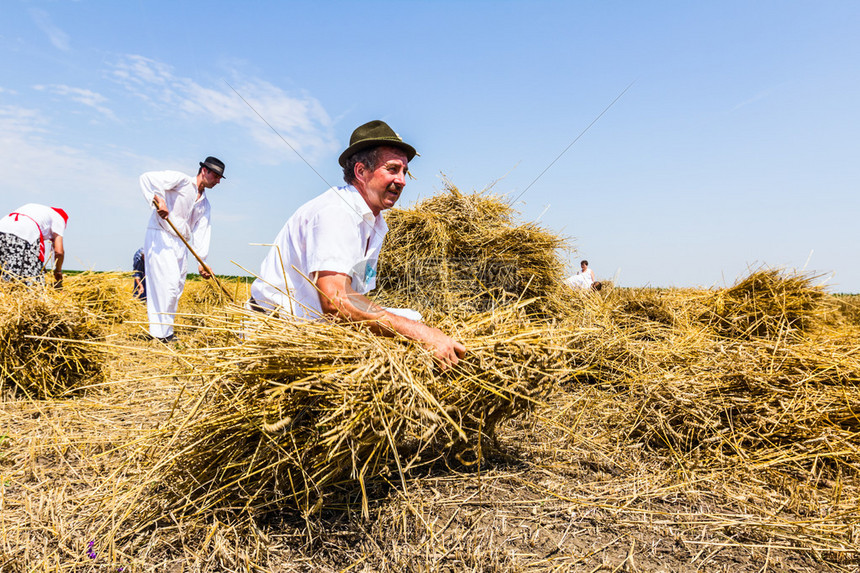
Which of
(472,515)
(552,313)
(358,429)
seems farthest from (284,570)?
(552,313)

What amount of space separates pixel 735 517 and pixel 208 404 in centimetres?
232

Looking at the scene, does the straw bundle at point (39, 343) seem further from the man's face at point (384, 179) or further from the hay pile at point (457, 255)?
the man's face at point (384, 179)

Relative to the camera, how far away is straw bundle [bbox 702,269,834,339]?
16.3ft

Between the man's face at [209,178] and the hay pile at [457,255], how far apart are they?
8.02 feet

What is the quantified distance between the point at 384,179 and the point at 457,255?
271cm

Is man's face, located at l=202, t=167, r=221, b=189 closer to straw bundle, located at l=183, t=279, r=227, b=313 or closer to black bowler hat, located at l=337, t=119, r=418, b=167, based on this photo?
straw bundle, located at l=183, t=279, r=227, b=313

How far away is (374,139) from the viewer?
2.36m

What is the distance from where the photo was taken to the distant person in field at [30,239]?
4.62 meters

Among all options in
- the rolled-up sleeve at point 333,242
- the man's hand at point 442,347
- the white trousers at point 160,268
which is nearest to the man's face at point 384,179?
the rolled-up sleeve at point 333,242

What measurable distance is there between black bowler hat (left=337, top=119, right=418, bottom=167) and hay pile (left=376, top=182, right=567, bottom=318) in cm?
241

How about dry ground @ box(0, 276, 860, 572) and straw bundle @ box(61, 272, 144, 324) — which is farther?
straw bundle @ box(61, 272, 144, 324)

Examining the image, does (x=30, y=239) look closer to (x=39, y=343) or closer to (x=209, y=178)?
(x=39, y=343)

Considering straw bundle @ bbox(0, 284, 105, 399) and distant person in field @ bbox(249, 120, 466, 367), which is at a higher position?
distant person in field @ bbox(249, 120, 466, 367)

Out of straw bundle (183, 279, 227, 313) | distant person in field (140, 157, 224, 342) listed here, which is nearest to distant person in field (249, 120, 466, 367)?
distant person in field (140, 157, 224, 342)
